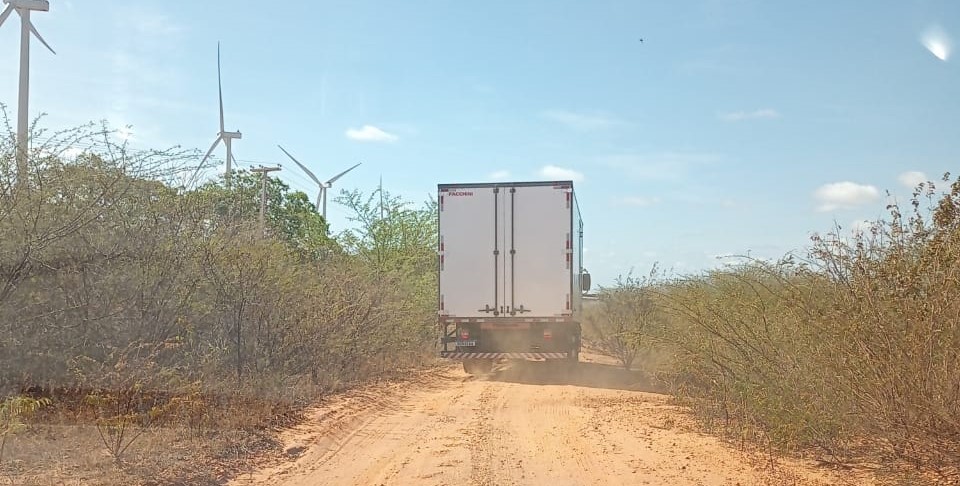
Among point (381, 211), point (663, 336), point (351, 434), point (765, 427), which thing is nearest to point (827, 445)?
point (765, 427)

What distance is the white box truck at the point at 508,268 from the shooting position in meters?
17.8

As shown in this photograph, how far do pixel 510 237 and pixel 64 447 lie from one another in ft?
34.8

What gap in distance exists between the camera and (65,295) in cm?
984

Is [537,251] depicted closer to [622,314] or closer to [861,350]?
[622,314]

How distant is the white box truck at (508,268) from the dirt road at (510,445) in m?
2.44

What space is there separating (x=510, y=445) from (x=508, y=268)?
7.96 m

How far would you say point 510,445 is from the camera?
10164mm

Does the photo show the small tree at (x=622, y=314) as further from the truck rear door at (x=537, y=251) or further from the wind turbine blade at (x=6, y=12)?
the wind turbine blade at (x=6, y=12)

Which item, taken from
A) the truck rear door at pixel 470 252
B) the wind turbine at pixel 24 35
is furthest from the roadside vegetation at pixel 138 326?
the wind turbine at pixel 24 35

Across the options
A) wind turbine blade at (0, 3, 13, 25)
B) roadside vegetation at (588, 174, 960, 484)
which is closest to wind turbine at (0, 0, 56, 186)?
wind turbine blade at (0, 3, 13, 25)

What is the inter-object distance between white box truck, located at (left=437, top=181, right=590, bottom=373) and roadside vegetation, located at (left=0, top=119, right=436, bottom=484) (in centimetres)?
438

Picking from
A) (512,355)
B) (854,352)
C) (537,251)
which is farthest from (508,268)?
(854,352)

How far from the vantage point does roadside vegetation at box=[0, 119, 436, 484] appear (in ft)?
29.1

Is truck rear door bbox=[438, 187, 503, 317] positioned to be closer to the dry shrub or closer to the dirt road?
the dirt road
